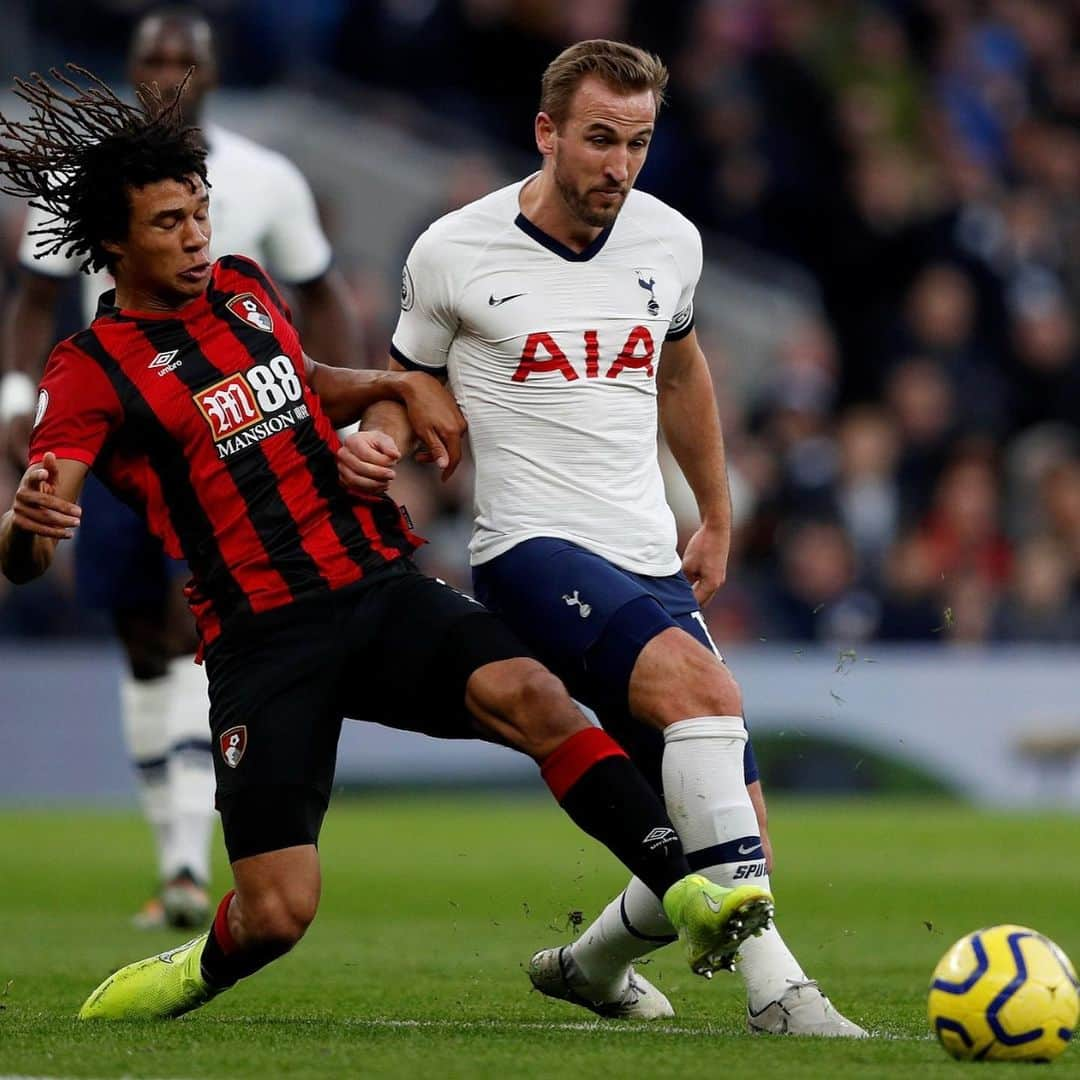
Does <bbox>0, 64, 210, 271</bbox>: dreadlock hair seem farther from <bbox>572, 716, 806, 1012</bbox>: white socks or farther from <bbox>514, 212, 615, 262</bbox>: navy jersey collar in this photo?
<bbox>572, 716, 806, 1012</bbox>: white socks

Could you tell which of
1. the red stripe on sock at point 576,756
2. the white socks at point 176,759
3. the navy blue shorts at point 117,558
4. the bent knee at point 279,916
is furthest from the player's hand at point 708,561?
the navy blue shorts at point 117,558

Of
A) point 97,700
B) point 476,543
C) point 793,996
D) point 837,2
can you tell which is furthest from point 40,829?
point 837,2

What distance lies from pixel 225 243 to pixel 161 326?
→ 2500 mm

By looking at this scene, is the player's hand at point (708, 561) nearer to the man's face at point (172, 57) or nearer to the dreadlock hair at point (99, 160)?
the dreadlock hair at point (99, 160)

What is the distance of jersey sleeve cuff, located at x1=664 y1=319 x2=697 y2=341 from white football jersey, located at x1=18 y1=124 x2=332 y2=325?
2278 mm

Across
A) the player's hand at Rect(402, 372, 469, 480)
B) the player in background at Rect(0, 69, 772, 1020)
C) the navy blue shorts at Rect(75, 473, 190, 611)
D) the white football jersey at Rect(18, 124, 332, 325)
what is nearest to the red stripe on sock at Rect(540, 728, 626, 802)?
the player in background at Rect(0, 69, 772, 1020)

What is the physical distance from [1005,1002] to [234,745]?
1.88 m

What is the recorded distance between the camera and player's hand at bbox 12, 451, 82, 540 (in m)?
5.17

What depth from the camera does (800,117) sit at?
17.9 metres

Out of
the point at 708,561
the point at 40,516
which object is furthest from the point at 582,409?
the point at 40,516

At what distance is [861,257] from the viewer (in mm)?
17375

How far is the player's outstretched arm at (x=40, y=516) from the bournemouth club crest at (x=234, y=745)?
58 cm

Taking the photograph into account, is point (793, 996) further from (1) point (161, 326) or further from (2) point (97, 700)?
(2) point (97, 700)

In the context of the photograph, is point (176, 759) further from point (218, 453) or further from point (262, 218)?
point (218, 453)
